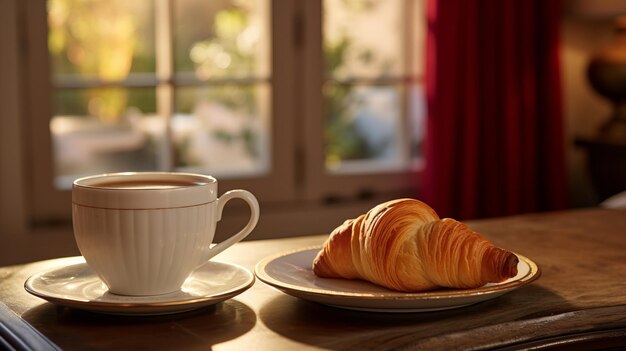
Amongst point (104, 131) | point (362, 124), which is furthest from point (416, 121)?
point (104, 131)

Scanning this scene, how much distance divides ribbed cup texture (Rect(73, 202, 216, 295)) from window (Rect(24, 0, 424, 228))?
1645 mm

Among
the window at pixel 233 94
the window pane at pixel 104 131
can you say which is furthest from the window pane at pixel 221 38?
the window pane at pixel 104 131

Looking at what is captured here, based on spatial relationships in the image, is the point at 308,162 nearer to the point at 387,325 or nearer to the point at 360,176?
the point at 360,176

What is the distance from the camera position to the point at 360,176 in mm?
2889

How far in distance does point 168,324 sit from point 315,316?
0.14m

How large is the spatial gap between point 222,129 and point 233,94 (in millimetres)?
105

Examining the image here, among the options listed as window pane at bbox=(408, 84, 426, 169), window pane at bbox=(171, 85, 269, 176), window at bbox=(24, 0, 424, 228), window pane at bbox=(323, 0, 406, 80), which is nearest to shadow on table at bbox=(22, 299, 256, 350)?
window at bbox=(24, 0, 424, 228)

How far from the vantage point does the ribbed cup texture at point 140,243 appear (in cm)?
87

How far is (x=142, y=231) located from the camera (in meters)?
0.87

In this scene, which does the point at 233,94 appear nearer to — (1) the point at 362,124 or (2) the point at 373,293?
(1) the point at 362,124

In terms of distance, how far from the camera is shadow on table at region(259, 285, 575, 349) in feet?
2.67

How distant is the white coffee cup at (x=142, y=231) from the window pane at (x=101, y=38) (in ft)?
5.47

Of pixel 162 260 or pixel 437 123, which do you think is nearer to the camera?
pixel 162 260

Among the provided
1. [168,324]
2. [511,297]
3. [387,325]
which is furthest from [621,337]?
[168,324]
